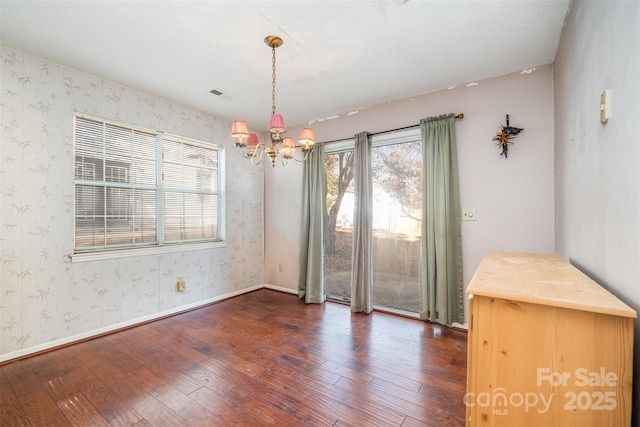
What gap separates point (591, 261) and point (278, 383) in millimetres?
2067

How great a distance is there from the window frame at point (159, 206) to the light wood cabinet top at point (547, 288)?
330 cm

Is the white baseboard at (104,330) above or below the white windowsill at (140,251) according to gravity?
below

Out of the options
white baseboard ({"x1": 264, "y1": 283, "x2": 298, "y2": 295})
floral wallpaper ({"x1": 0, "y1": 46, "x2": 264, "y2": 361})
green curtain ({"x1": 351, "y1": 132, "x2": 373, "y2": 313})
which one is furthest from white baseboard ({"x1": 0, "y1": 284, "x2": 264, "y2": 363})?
green curtain ({"x1": 351, "y1": 132, "x2": 373, "y2": 313})

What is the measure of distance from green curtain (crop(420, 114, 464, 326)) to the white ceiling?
575mm

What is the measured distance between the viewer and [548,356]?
0.91 metres

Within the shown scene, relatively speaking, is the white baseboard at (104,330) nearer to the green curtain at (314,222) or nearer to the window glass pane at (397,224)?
the green curtain at (314,222)

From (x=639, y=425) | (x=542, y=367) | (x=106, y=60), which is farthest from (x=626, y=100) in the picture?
(x=106, y=60)

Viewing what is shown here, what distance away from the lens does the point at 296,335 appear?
2.72 meters

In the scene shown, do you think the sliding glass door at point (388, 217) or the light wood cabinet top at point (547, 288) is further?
the sliding glass door at point (388, 217)

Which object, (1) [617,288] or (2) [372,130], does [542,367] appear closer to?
(1) [617,288]

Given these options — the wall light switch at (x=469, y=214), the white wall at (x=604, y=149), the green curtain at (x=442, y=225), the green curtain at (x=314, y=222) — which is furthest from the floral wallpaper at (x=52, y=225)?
the white wall at (x=604, y=149)

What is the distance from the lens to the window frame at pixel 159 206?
2.60 meters

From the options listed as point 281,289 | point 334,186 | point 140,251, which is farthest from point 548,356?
point 281,289

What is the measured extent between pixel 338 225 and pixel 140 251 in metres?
2.49
